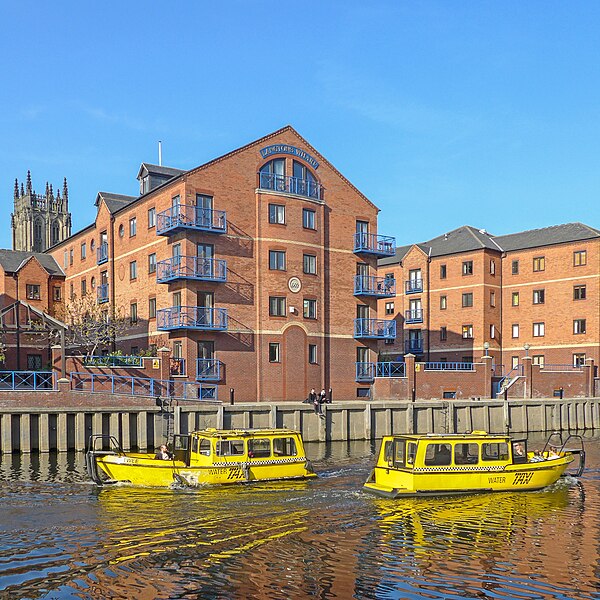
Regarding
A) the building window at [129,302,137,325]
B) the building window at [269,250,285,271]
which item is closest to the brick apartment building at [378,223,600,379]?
the building window at [269,250,285,271]

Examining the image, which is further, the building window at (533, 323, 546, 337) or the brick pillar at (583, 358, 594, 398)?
the building window at (533, 323, 546, 337)

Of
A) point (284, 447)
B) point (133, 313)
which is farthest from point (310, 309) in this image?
point (284, 447)

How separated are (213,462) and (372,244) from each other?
93.5 ft

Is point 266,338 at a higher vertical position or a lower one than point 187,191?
lower

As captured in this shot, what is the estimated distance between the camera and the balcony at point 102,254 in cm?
5411

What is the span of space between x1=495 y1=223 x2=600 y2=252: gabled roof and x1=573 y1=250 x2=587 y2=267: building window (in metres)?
1.07

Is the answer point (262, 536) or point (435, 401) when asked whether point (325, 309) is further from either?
point (262, 536)

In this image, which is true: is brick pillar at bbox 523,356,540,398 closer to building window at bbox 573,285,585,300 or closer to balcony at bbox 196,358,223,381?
building window at bbox 573,285,585,300

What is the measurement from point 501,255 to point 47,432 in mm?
42938

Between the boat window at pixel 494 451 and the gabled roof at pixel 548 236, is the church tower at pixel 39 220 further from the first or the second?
the boat window at pixel 494 451

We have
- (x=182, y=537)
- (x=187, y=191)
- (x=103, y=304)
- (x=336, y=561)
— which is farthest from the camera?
(x=103, y=304)

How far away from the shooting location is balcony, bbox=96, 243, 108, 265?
178 feet

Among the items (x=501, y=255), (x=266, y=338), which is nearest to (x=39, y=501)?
(x=266, y=338)

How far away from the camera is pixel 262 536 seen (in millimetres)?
18641
